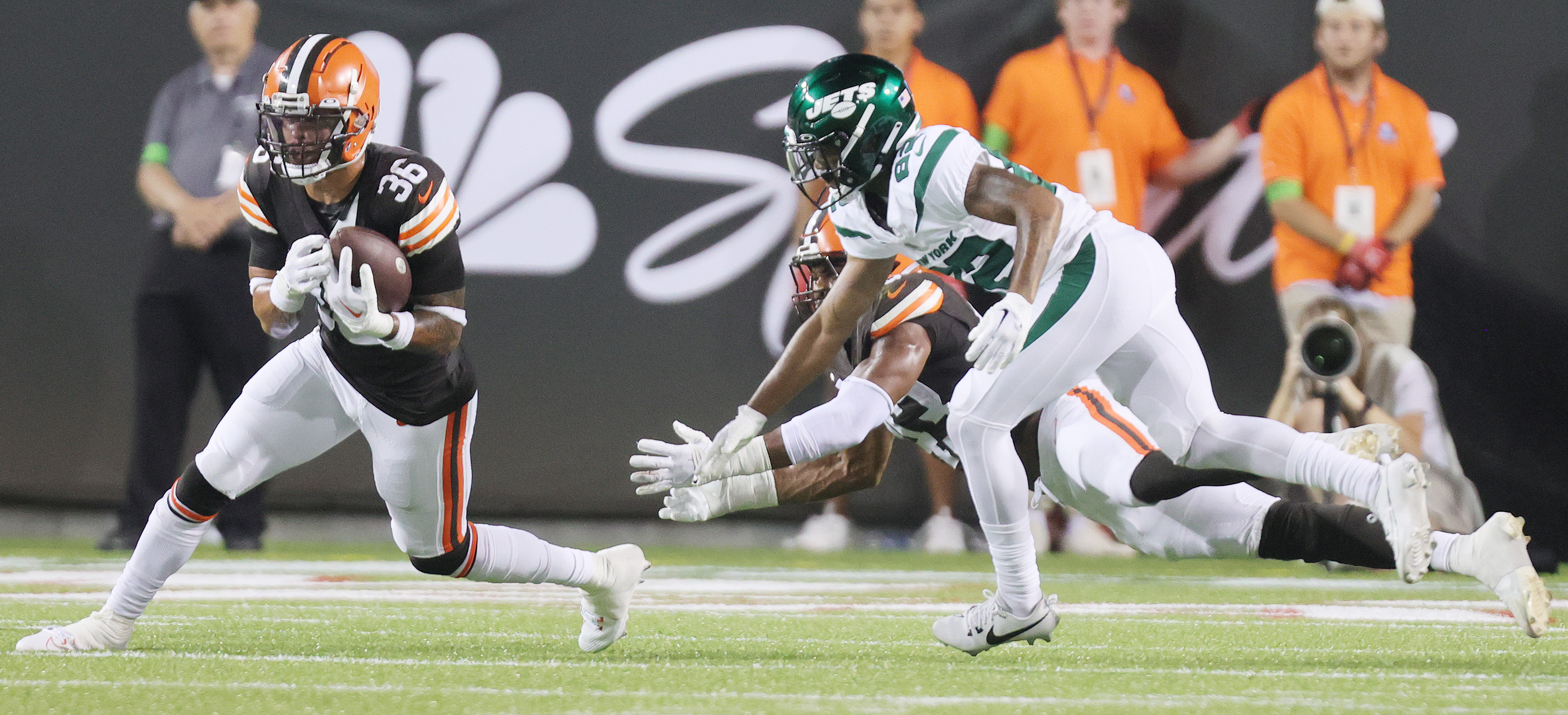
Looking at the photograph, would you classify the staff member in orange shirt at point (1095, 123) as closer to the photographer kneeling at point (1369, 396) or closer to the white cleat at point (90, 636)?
the photographer kneeling at point (1369, 396)

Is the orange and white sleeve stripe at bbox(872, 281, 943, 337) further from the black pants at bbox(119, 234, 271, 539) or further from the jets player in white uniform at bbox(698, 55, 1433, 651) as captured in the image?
the black pants at bbox(119, 234, 271, 539)

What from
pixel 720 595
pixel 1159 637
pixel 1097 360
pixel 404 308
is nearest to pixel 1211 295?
pixel 720 595

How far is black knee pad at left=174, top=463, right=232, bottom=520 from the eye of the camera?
305cm

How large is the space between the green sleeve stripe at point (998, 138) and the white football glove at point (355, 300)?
4.04m

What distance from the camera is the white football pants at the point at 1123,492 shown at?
322cm

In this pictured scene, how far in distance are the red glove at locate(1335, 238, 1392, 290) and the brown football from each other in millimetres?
A: 4389

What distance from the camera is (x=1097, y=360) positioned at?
3.07 meters

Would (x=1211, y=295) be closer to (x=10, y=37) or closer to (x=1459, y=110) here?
(x=1459, y=110)

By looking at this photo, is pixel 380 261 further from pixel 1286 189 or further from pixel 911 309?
pixel 1286 189

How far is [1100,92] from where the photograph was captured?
652 centimetres

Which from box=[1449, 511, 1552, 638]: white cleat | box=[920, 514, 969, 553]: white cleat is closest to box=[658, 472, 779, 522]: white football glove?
box=[1449, 511, 1552, 638]: white cleat

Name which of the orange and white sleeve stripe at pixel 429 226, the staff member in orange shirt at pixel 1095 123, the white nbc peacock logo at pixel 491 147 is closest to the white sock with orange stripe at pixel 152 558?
the orange and white sleeve stripe at pixel 429 226

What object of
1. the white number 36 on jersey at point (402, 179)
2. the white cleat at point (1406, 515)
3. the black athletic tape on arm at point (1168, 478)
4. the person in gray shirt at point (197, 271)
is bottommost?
the person in gray shirt at point (197, 271)

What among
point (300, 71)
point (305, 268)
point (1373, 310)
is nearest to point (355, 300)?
point (305, 268)
